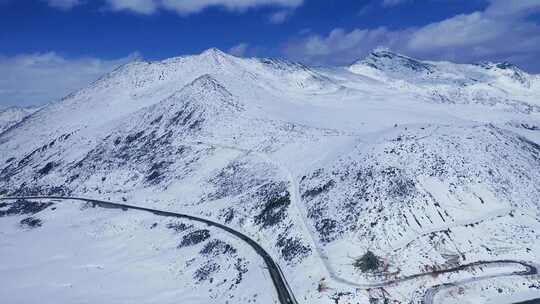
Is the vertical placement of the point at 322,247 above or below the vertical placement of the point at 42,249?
below

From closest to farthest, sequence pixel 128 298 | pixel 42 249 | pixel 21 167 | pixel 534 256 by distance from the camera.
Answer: pixel 534 256
pixel 128 298
pixel 42 249
pixel 21 167

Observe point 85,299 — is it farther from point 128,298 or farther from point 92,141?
point 92,141

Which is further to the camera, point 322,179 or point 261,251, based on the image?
point 322,179

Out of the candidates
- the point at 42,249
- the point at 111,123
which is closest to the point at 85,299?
the point at 42,249

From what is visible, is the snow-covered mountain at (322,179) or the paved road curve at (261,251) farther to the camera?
the snow-covered mountain at (322,179)

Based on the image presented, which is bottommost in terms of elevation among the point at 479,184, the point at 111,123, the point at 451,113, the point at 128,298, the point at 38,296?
Result: the point at 479,184

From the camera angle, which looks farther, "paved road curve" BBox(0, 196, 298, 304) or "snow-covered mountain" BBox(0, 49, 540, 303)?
"snow-covered mountain" BBox(0, 49, 540, 303)

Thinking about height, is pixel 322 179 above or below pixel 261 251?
above

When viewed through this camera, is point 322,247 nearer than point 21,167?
Yes
